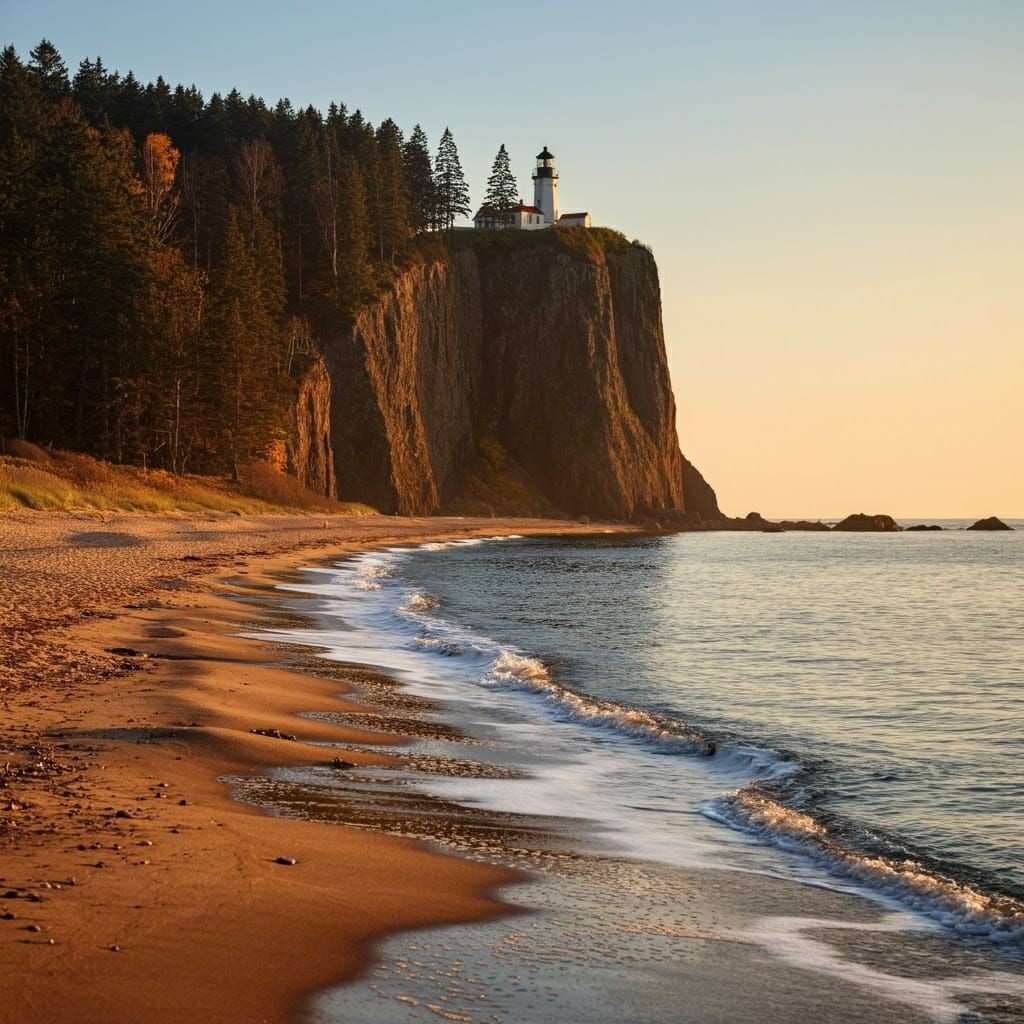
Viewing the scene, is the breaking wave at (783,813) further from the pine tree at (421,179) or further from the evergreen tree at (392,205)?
the pine tree at (421,179)

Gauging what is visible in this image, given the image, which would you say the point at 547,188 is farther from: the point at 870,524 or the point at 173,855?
the point at 173,855

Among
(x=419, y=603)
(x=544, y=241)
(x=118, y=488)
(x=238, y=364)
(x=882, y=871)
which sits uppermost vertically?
(x=544, y=241)

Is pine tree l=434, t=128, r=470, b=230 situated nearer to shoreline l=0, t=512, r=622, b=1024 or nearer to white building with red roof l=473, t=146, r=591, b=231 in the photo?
white building with red roof l=473, t=146, r=591, b=231

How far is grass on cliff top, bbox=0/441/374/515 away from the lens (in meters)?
40.9

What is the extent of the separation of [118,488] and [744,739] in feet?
128

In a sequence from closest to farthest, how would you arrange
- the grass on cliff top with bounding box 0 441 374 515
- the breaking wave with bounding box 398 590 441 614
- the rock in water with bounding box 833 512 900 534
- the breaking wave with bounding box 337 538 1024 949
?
the breaking wave with bounding box 337 538 1024 949
the breaking wave with bounding box 398 590 441 614
the grass on cliff top with bounding box 0 441 374 515
the rock in water with bounding box 833 512 900 534

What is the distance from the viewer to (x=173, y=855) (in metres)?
7.00

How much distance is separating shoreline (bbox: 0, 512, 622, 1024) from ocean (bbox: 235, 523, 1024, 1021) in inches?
23.0

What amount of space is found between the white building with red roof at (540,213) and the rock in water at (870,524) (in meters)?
55.4

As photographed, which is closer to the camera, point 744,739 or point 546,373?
point 744,739

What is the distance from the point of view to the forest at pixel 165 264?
57344 millimetres

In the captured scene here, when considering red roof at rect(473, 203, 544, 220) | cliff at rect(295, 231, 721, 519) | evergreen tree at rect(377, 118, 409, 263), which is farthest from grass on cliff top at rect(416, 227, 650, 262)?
evergreen tree at rect(377, 118, 409, 263)

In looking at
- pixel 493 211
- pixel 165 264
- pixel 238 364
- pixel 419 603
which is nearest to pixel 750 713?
pixel 419 603

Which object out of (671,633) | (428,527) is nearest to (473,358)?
(428,527)
